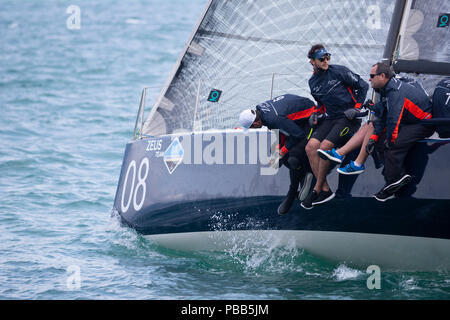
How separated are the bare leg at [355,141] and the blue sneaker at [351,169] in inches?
4.3

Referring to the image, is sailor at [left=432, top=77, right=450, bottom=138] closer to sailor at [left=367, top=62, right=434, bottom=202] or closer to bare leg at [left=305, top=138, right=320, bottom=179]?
sailor at [left=367, top=62, right=434, bottom=202]

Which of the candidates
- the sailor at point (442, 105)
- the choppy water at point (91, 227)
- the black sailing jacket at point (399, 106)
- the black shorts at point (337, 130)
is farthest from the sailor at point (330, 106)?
the choppy water at point (91, 227)

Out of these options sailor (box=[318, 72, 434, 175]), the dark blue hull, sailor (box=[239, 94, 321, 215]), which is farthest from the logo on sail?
sailor (box=[318, 72, 434, 175])

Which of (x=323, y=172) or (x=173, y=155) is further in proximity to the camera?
(x=173, y=155)

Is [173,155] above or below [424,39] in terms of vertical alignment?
below

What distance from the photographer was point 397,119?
5.86 m

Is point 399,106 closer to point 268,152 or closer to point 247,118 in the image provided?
point 247,118

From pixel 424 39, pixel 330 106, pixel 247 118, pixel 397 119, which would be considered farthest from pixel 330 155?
pixel 424 39

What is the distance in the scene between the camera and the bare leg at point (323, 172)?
6.31 m

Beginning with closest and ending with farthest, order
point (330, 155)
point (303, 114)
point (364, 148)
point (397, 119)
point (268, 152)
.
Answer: point (397, 119), point (364, 148), point (330, 155), point (303, 114), point (268, 152)

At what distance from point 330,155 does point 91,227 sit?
14.8 feet

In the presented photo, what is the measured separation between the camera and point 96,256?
838 centimetres

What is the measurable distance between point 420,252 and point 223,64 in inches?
128
